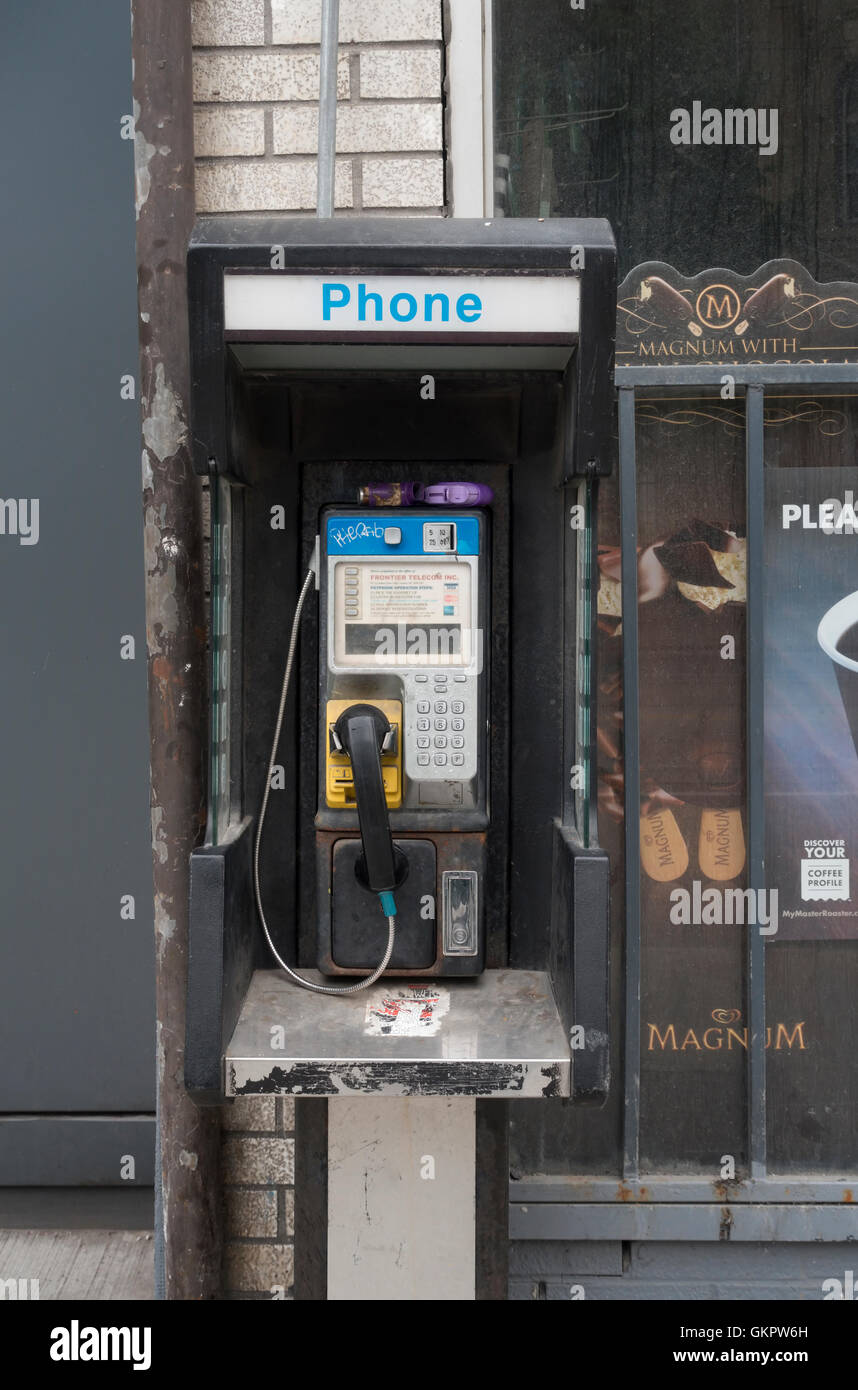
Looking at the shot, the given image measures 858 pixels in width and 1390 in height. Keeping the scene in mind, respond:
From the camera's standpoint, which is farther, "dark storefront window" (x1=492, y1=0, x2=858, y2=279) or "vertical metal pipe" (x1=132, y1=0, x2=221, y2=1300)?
"dark storefront window" (x1=492, y1=0, x2=858, y2=279)

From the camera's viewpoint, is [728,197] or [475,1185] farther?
[728,197]

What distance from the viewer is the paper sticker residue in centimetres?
170

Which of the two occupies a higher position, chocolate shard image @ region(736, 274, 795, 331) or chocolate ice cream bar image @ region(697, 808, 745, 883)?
chocolate shard image @ region(736, 274, 795, 331)

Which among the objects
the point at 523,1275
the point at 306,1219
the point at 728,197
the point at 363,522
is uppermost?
the point at 728,197

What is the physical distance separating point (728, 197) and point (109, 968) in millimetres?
2409

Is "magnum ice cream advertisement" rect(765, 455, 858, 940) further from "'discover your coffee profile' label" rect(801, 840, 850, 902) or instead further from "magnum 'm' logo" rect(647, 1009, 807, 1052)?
"magnum 'm' logo" rect(647, 1009, 807, 1052)

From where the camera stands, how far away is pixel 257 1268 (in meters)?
2.22

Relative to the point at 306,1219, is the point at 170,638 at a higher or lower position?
higher

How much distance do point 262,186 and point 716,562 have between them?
1243 mm

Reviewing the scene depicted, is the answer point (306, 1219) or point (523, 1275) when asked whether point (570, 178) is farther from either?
point (523, 1275)

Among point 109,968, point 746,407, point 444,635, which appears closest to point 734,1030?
point 444,635

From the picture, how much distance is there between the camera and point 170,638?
6.25 ft

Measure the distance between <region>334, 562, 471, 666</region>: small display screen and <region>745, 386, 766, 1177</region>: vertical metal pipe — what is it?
0.85 m

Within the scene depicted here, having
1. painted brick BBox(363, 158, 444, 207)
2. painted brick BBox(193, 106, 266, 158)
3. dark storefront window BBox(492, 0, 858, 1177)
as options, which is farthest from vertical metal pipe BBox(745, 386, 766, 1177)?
painted brick BBox(193, 106, 266, 158)
